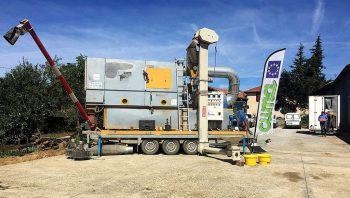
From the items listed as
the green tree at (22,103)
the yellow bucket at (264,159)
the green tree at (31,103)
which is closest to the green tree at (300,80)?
the green tree at (31,103)

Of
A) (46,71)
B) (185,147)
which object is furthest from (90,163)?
(46,71)

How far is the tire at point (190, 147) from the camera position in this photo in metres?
16.6

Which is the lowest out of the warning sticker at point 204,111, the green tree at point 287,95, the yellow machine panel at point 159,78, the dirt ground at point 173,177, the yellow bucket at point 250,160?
the dirt ground at point 173,177

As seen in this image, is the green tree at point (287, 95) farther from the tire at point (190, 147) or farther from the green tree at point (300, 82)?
the tire at point (190, 147)

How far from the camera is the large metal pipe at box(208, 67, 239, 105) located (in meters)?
18.7

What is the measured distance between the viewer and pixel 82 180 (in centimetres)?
1054

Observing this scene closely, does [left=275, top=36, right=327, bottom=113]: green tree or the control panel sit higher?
[left=275, top=36, right=327, bottom=113]: green tree

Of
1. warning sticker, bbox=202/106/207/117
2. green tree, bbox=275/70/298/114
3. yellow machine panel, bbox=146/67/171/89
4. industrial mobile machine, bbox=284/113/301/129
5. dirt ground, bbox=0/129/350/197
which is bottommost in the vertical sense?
dirt ground, bbox=0/129/350/197

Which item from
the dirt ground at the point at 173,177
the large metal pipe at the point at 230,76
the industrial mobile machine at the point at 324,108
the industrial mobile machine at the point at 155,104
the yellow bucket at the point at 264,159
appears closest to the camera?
the dirt ground at the point at 173,177

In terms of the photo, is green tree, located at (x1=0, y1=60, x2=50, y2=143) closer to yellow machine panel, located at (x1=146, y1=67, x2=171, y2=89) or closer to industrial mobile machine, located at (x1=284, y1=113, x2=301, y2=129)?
yellow machine panel, located at (x1=146, y1=67, x2=171, y2=89)

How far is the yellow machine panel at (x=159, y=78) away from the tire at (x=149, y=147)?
2467 millimetres

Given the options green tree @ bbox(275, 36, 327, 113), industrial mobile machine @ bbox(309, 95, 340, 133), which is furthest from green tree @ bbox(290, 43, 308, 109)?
industrial mobile machine @ bbox(309, 95, 340, 133)

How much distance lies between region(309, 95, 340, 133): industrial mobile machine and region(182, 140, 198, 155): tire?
54.9 ft

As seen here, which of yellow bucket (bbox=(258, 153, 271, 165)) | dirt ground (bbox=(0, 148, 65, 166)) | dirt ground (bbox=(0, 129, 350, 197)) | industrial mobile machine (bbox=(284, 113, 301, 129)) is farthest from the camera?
industrial mobile machine (bbox=(284, 113, 301, 129))
